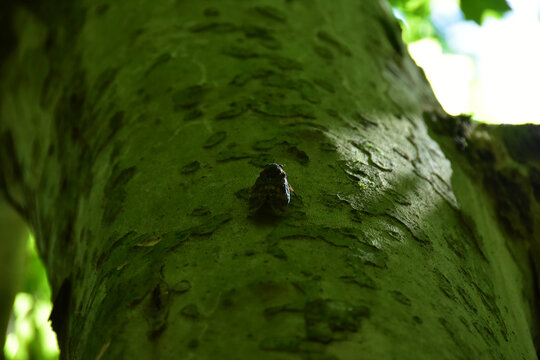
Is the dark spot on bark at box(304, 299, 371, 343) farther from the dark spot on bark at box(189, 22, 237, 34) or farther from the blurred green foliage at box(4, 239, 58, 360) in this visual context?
the blurred green foliage at box(4, 239, 58, 360)

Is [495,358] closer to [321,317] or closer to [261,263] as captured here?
[321,317]

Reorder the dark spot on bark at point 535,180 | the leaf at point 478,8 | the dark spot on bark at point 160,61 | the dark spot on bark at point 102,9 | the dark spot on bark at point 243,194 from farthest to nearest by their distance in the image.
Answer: the leaf at point 478,8 < the dark spot on bark at point 102,9 < the dark spot on bark at point 535,180 < the dark spot on bark at point 160,61 < the dark spot on bark at point 243,194

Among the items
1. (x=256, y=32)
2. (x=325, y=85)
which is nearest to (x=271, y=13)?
(x=256, y=32)

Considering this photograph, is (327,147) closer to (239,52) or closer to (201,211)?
(201,211)

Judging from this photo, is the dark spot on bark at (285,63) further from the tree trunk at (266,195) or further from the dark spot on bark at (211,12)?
the dark spot on bark at (211,12)

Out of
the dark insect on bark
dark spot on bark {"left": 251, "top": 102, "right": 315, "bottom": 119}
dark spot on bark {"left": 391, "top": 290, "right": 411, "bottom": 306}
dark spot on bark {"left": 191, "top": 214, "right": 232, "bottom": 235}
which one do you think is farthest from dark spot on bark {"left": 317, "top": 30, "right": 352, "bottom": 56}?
dark spot on bark {"left": 391, "top": 290, "right": 411, "bottom": 306}

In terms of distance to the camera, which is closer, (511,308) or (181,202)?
(181,202)

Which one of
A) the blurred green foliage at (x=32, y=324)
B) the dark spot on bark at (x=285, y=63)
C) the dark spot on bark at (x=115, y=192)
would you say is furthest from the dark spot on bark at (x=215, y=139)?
the blurred green foliage at (x=32, y=324)

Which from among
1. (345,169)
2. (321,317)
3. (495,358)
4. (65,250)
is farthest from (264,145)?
(65,250)
